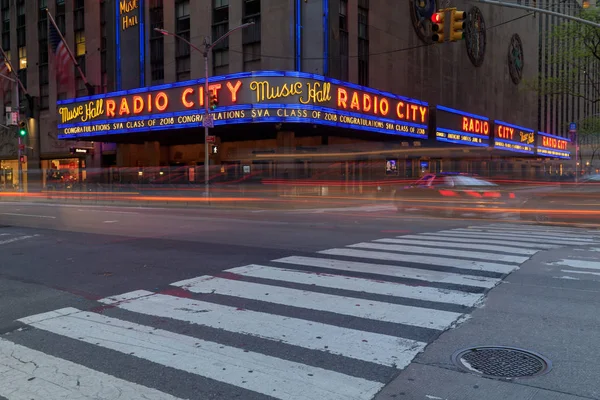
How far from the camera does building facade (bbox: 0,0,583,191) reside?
29.9 meters

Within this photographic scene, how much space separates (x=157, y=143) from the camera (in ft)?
125

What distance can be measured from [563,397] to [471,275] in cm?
404

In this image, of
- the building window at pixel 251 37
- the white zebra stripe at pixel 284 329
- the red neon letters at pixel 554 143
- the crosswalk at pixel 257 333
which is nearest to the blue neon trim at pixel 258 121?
the building window at pixel 251 37

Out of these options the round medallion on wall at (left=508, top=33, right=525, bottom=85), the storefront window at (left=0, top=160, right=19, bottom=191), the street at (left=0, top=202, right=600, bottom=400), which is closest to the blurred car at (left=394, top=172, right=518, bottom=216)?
the street at (left=0, top=202, right=600, bottom=400)

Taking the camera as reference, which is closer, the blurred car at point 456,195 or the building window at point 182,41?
the blurred car at point 456,195

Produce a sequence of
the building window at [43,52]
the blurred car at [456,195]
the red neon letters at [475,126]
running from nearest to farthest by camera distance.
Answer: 1. the blurred car at [456,195]
2. the red neon letters at [475,126]
3. the building window at [43,52]

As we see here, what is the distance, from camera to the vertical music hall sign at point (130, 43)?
36312 millimetres

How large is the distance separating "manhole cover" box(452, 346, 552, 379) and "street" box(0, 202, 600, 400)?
0.12 meters

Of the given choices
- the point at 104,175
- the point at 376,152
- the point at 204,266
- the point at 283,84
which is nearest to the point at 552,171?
the point at 376,152

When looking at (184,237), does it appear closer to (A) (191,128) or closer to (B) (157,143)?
(A) (191,128)

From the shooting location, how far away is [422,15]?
39188 millimetres

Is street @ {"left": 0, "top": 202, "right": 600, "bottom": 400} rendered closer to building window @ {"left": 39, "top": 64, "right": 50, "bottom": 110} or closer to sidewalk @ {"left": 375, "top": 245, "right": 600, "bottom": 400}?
sidewalk @ {"left": 375, "top": 245, "right": 600, "bottom": 400}

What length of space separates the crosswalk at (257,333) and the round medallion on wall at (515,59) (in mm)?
53752

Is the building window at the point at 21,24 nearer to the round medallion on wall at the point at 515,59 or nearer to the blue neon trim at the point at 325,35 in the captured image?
the blue neon trim at the point at 325,35
